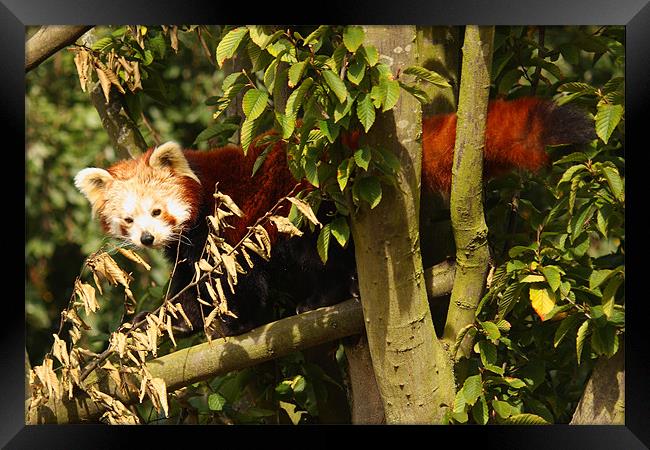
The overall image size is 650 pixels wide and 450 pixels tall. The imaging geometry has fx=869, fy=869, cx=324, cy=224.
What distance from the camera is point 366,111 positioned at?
2.02 meters

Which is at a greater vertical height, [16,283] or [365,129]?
[365,129]

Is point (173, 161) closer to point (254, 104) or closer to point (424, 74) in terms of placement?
point (254, 104)

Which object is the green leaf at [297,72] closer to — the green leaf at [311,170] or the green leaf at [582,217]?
the green leaf at [311,170]

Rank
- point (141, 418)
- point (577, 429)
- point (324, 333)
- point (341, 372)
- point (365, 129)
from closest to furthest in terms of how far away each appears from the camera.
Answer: point (365, 129), point (577, 429), point (324, 333), point (141, 418), point (341, 372)

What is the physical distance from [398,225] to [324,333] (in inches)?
22.7

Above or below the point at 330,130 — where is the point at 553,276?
below

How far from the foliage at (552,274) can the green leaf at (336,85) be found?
71 centimetres

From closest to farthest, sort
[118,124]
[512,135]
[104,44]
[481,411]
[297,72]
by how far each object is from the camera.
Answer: [297,72] < [481,411] < [512,135] < [104,44] < [118,124]

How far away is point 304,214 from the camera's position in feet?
7.35

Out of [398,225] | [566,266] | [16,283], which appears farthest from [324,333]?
[16,283]

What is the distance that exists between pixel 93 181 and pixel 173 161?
0.32 meters

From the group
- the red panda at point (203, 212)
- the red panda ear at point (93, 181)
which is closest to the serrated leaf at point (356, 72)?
the red panda at point (203, 212)

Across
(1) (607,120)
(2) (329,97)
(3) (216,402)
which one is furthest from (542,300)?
(3) (216,402)
